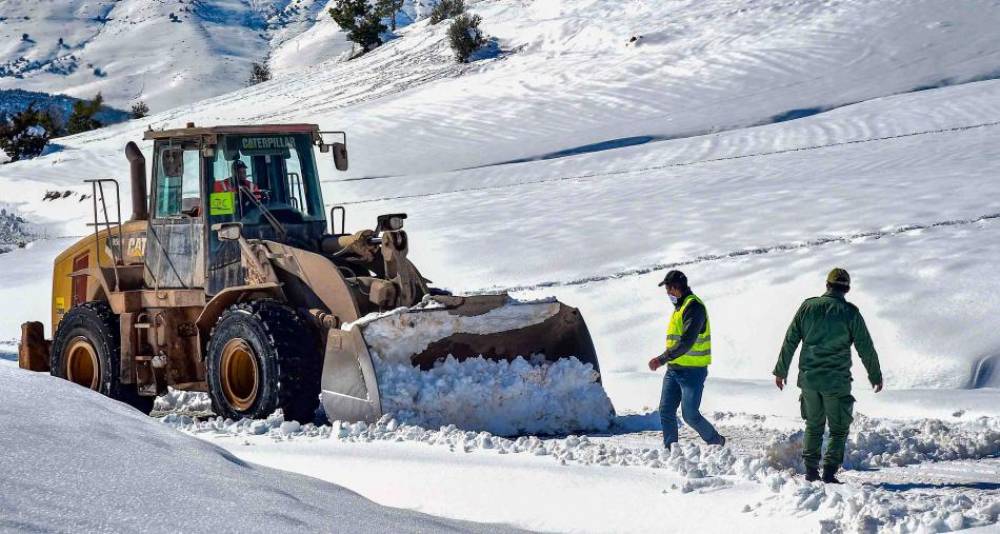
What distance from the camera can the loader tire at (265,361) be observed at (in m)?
8.43

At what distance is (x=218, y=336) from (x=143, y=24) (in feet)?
518

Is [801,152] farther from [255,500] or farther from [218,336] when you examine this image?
[255,500]

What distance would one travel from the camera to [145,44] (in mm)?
151625

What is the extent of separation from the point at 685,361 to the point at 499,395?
60.9 inches

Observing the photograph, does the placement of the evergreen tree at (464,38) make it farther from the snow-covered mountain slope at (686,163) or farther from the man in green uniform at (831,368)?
the man in green uniform at (831,368)

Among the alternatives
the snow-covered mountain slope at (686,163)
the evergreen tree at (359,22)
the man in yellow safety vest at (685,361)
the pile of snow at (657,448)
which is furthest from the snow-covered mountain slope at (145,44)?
the man in yellow safety vest at (685,361)

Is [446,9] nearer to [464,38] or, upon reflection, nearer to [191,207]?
[464,38]

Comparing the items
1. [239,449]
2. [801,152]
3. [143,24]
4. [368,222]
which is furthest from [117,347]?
[143,24]

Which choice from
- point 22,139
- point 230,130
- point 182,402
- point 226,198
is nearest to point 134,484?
point 226,198

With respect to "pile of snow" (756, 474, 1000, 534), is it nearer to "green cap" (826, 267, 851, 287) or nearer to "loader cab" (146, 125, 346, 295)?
"green cap" (826, 267, 851, 287)

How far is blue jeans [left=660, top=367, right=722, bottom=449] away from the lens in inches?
292

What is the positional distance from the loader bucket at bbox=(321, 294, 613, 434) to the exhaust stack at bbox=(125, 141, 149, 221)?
9.21ft

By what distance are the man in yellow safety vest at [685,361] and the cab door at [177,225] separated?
12.3 ft

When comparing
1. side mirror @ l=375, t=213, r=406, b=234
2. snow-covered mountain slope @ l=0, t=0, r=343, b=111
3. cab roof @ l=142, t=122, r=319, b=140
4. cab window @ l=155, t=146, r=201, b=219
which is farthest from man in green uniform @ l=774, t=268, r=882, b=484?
snow-covered mountain slope @ l=0, t=0, r=343, b=111
